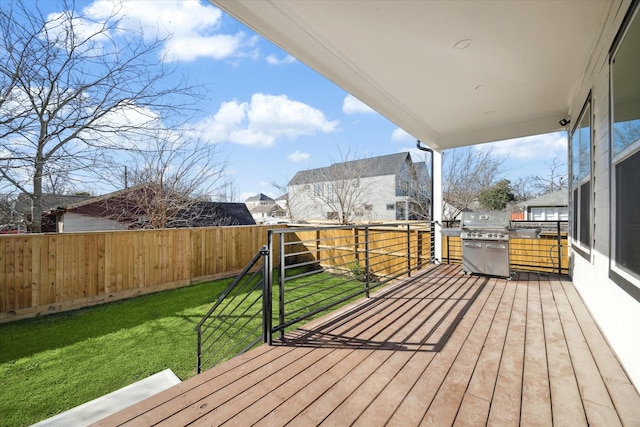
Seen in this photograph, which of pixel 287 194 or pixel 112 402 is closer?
pixel 112 402

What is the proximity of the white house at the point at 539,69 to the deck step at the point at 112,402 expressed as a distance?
3402mm

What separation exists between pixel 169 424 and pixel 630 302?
2.77 m

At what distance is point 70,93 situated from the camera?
426cm

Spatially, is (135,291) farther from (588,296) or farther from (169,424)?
(588,296)

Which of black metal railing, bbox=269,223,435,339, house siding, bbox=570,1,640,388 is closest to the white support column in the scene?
black metal railing, bbox=269,223,435,339

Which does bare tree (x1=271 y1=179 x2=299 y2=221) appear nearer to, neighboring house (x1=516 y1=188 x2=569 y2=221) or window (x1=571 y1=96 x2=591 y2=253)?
window (x1=571 y1=96 x2=591 y2=253)

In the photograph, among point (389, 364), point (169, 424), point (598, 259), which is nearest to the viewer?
point (169, 424)

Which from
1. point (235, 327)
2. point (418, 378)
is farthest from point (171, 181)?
point (418, 378)

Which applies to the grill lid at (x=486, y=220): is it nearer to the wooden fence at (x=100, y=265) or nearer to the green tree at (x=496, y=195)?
the wooden fence at (x=100, y=265)

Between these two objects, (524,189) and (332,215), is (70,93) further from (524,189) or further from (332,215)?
(524,189)

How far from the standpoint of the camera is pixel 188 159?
7.29 meters

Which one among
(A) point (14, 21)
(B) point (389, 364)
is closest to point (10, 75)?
(A) point (14, 21)

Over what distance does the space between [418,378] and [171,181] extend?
23.4 feet

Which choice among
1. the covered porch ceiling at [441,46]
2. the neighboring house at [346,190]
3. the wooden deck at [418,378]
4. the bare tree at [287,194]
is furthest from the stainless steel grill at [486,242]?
the bare tree at [287,194]
